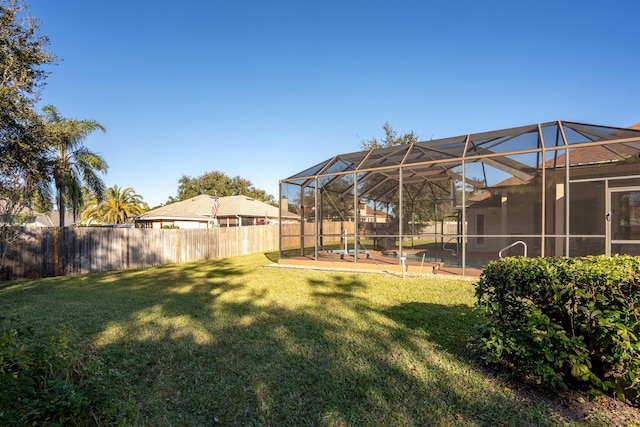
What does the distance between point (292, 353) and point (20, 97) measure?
26.4ft

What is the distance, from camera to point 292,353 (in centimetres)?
375

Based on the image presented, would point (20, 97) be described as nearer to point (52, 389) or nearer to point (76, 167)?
point (52, 389)

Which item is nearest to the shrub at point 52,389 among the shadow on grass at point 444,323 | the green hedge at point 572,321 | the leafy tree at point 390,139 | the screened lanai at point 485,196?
the green hedge at point 572,321

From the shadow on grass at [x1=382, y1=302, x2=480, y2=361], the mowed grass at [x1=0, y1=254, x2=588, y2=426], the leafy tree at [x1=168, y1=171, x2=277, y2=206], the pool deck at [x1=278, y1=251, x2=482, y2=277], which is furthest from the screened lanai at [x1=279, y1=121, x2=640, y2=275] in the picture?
the leafy tree at [x1=168, y1=171, x2=277, y2=206]

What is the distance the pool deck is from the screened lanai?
0.05 metres

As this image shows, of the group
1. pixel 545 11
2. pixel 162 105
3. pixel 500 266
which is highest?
pixel 545 11

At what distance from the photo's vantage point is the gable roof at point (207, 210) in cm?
2502

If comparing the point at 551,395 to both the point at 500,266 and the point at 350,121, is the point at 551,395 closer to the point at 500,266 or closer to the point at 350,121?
the point at 500,266

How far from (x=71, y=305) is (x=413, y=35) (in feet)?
43.1

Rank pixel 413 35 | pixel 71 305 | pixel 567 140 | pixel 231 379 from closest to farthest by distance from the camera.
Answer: pixel 231 379 → pixel 71 305 → pixel 567 140 → pixel 413 35

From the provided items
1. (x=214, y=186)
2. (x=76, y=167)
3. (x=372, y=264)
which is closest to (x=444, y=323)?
(x=372, y=264)

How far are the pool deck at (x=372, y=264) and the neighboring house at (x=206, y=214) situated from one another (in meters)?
14.6

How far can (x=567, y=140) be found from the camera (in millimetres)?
8406

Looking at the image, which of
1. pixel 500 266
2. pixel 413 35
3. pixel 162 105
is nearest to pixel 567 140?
pixel 413 35
